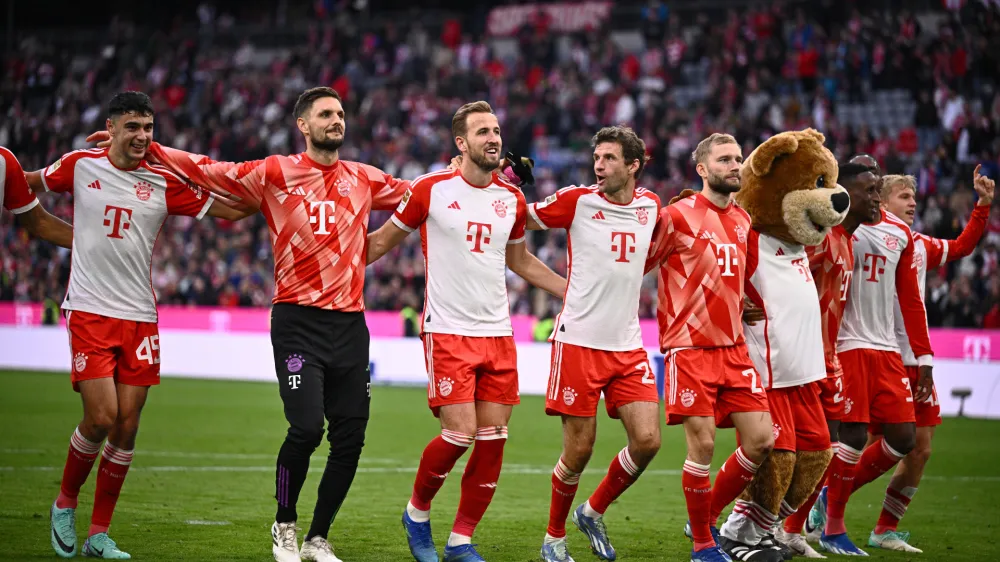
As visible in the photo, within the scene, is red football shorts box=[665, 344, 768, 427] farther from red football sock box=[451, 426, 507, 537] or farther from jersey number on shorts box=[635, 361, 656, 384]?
red football sock box=[451, 426, 507, 537]

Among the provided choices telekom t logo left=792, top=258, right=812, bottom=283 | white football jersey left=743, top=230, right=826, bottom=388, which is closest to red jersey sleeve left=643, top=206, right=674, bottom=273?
white football jersey left=743, top=230, right=826, bottom=388

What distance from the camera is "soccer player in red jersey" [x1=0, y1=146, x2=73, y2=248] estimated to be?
756cm

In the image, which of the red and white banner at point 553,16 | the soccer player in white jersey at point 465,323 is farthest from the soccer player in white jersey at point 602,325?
the red and white banner at point 553,16

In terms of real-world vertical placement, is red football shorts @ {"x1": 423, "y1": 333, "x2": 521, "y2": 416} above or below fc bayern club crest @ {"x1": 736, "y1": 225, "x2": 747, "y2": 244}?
below

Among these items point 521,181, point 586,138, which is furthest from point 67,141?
point 521,181

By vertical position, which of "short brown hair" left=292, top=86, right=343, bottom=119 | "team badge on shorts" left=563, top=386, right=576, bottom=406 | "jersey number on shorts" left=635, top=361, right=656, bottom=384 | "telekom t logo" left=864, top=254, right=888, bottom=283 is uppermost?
"short brown hair" left=292, top=86, right=343, bottom=119

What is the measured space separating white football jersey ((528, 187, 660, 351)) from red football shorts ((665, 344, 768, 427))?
35 centimetres

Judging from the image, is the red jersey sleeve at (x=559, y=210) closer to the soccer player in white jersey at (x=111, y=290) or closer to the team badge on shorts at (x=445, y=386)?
the team badge on shorts at (x=445, y=386)

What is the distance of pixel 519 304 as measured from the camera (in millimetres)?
25078

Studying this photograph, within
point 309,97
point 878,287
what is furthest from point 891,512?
point 309,97

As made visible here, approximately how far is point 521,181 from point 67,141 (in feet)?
93.0

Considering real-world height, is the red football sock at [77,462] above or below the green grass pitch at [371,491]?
above

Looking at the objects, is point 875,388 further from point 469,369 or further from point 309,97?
point 309,97

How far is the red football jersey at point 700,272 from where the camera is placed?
7656mm
